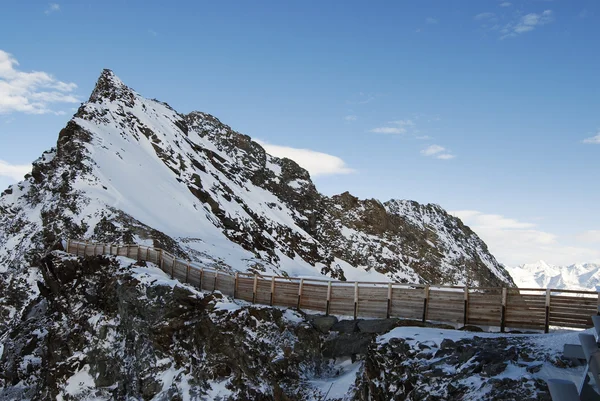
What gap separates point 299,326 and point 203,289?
9010 mm

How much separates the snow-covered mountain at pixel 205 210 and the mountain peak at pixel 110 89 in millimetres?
333

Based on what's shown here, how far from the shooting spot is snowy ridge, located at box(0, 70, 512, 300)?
143ft

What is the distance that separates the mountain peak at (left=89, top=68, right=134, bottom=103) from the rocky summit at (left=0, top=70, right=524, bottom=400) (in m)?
0.37

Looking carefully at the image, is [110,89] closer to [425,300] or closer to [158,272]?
[158,272]

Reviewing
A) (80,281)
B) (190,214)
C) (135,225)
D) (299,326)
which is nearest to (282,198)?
(190,214)

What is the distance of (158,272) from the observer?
2711cm

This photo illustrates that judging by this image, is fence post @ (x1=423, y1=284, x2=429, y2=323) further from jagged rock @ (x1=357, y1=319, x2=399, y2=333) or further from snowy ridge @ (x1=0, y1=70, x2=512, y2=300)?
snowy ridge @ (x1=0, y1=70, x2=512, y2=300)

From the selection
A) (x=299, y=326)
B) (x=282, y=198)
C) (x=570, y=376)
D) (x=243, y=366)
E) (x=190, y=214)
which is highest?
(x=282, y=198)

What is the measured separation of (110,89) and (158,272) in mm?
64096

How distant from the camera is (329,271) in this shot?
81312 mm

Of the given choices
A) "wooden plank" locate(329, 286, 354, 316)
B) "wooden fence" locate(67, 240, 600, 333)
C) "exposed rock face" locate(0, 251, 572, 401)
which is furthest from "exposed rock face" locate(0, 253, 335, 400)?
"wooden fence" locate(67, 240, 600, 333)

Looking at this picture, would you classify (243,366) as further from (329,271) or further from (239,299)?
(329,271)

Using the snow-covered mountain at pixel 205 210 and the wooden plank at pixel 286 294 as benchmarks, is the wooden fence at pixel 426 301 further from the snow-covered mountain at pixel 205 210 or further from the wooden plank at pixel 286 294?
the snow-covered mountain at pixel 205 210

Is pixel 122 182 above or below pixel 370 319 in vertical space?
above
